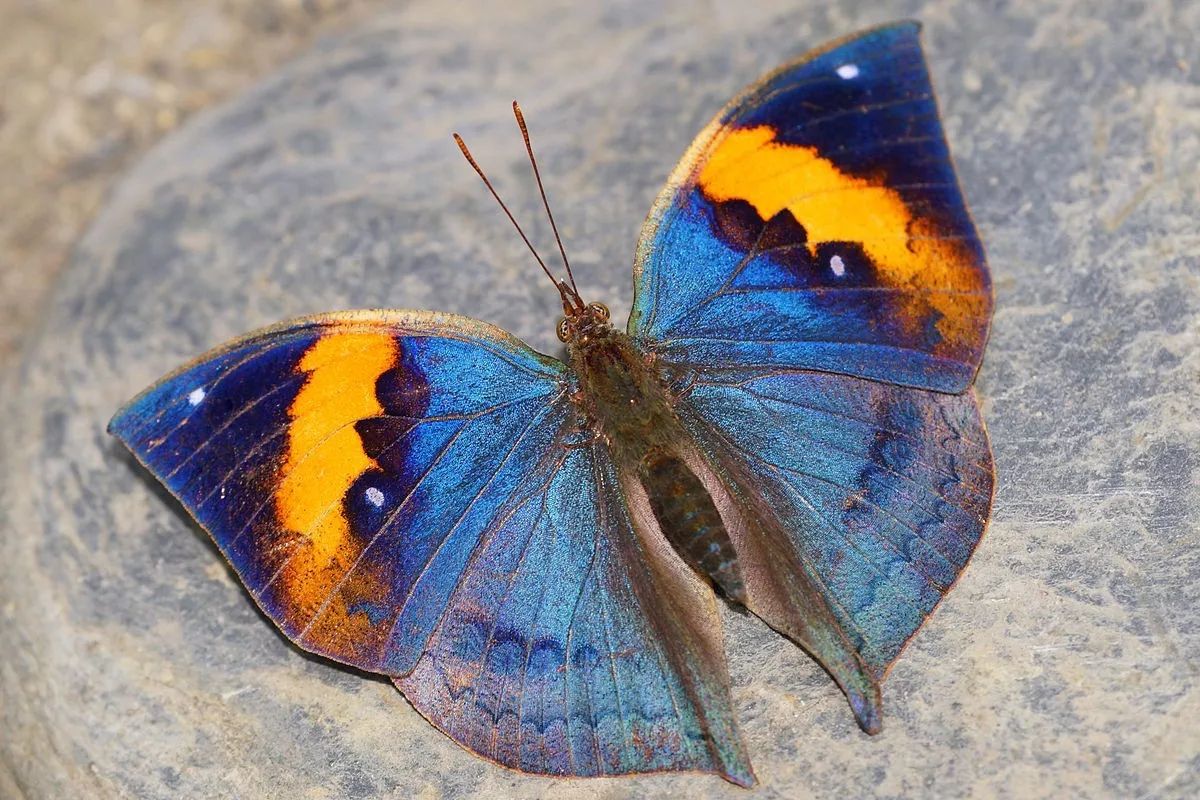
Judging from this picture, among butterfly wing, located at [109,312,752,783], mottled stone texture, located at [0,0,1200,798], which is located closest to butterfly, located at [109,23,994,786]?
butterfly wing, located at [109,312,752,783]

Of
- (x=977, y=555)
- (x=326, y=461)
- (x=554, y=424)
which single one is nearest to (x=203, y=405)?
(x=326, y=461)

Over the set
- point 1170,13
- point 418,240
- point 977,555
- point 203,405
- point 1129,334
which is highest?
point 1170,13

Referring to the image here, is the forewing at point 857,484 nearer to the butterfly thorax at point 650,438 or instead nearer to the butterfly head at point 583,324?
the butterfly thorax at point 650,438

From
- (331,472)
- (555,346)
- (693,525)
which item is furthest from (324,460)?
(555,346)

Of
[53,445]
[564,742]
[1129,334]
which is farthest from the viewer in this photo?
[53,445]

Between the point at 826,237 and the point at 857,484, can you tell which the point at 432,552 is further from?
the point at 826,237

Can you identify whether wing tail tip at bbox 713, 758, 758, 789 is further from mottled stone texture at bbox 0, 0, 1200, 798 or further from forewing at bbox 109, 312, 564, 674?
forewing at bbox 109, 312, 564, 674

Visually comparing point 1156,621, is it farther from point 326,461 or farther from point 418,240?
point 418,240
